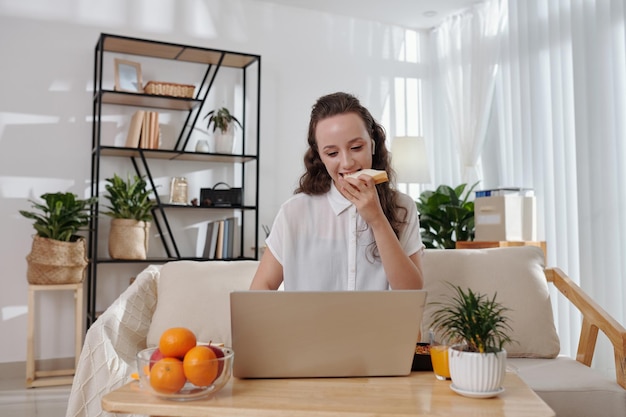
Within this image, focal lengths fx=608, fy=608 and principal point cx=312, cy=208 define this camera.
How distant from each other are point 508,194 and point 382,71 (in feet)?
6.01

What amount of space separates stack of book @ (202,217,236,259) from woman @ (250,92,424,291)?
2.49 metres

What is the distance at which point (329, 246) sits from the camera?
5.57 ft

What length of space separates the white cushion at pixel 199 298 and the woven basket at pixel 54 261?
1.37 metres

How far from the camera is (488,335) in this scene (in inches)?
43.7

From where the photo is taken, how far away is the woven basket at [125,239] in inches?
152

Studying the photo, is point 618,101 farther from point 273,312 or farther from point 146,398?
point 146,398

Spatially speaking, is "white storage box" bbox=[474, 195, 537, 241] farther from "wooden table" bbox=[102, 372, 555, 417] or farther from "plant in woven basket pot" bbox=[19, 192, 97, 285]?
"wooden table" bbox=[102, 372, 555, 417]

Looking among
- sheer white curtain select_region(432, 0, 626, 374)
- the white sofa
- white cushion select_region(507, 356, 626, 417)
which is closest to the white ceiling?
sheer white curtain select_region(432, 0, 626, 374)

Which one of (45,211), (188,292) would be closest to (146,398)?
(188,292)

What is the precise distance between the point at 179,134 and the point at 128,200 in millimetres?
729

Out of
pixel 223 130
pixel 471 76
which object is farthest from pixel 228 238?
pixel 471 76

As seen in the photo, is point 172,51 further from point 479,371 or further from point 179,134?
point 479,371

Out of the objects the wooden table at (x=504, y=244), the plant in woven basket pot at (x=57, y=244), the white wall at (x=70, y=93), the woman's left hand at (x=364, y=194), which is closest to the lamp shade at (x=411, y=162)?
the wooden table at (x=504, y=244)

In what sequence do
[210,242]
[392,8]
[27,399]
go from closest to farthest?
[27,399] < [210,242] < [392,8]
